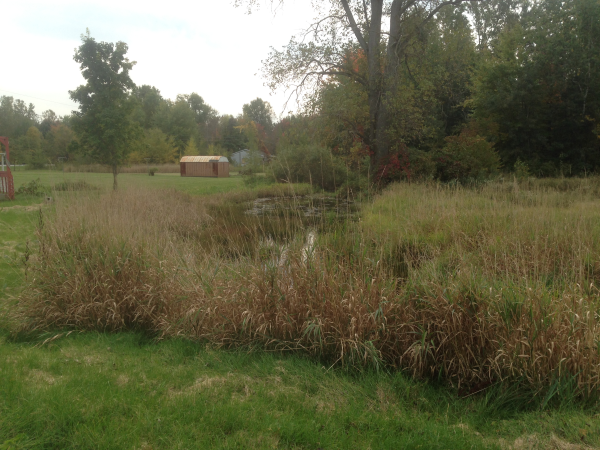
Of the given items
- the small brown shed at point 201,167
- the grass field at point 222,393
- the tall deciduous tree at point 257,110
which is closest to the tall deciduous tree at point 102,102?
the grass field at point 222,393

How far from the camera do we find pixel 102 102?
16609mm

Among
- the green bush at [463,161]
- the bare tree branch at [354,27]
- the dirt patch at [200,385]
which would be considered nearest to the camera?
the dirt patch at [200,385]

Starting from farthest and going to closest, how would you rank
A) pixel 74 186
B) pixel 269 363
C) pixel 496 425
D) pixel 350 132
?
pixel 350 132
pixel 74 186
pixel 269 363
pixel 496 425

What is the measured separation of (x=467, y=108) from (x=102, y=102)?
2193 centimetres

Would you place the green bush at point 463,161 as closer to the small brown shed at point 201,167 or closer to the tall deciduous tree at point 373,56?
the tall deciduous tree at point 373,56

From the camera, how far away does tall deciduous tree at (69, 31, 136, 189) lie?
16375mm

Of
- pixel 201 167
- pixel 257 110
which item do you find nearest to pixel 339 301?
pixel 201 167

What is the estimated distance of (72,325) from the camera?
15.8 ft

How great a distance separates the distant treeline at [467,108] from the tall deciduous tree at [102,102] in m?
0.72

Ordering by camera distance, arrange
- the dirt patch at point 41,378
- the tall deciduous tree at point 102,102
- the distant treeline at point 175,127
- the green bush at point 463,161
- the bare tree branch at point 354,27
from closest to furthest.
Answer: the dirt patch at point 41,378 < the tall deciduous tree at point 102,102 < the bare tree branch at point 354,27 < the green bush at point 463,161 < the distant treeline at point 175,127

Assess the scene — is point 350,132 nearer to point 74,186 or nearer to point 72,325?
point 74,186

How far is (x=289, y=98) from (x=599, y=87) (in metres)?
15.3

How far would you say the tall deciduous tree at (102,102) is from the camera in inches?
645

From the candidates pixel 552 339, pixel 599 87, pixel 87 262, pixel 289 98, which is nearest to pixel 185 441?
pixel 552 339
